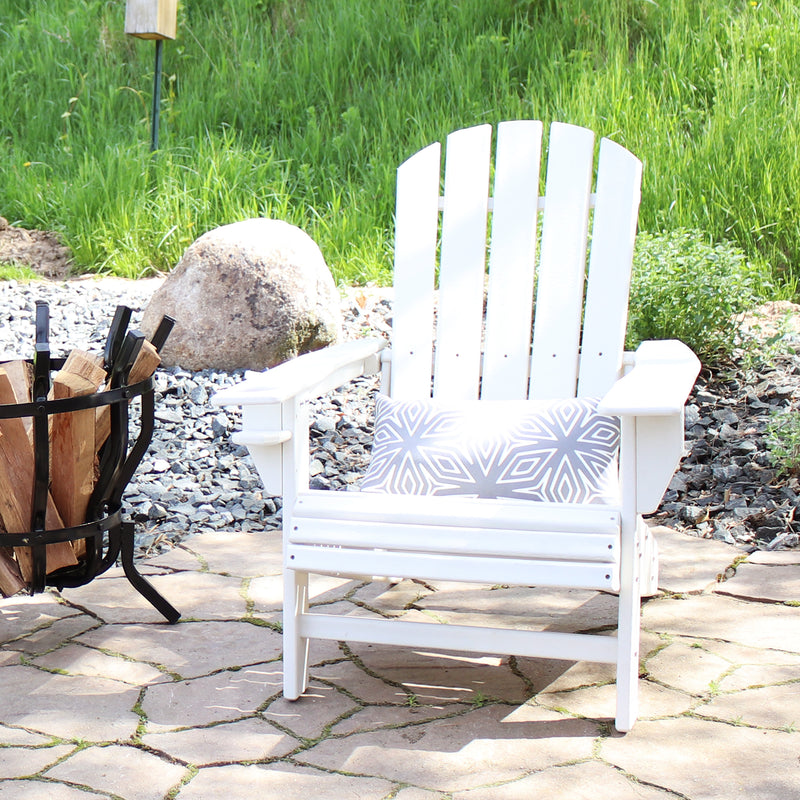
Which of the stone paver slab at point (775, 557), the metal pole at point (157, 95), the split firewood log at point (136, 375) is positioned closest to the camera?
the split firewood log at point (136, 375)

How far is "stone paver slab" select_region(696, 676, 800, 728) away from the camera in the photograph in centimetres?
183

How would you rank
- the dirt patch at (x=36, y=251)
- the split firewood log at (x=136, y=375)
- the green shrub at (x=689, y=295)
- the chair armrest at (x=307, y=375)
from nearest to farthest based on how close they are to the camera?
the chair armrest at (x=307, y=375)
the split firewood log at (x=136, y=375)
the green shrub at (x=689, y=295)
the dirt patch at (x=36, y=251)

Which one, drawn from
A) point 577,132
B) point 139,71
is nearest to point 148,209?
point 139,71

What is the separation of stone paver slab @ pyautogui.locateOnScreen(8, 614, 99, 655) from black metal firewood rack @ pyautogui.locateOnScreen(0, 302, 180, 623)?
143 mm

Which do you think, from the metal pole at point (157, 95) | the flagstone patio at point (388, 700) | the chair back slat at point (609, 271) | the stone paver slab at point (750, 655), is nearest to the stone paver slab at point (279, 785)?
the flagstone patio at point (388, 700)

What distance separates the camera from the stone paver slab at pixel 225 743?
1730 mm

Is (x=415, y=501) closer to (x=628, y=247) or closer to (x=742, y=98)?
(x=628, y=247)

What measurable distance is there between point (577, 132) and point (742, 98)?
311cm

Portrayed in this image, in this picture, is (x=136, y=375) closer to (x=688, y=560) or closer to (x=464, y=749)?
(x=464, y=749)

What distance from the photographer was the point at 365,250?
16.9ft

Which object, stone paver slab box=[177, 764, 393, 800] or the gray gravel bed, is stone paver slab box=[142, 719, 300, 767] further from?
the gray gravel bed

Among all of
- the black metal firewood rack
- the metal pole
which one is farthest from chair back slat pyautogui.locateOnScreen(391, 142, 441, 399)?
the metal pole

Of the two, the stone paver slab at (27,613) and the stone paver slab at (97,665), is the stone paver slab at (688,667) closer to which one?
the stone paver slab at (97,665)

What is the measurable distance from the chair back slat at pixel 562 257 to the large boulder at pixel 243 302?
164cm
